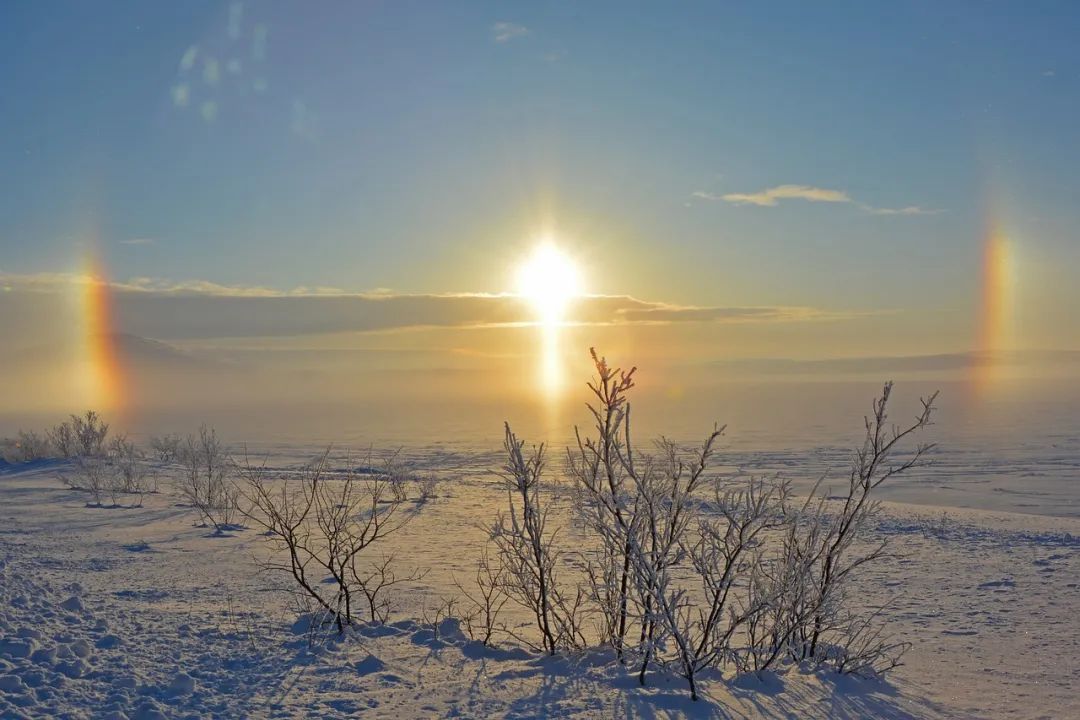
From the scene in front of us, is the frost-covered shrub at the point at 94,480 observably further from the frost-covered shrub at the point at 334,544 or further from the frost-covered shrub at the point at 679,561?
the frost-covered shrub at the point at 679,561

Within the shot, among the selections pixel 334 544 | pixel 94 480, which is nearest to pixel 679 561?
pixel 334 544

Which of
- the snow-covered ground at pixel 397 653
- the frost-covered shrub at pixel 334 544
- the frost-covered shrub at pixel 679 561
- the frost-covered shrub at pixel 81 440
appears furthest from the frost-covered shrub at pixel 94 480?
the frost-covered shrub at pixel 679 561

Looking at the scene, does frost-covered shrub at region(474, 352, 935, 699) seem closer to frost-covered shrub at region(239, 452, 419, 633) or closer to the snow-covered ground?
the snow-covered ground

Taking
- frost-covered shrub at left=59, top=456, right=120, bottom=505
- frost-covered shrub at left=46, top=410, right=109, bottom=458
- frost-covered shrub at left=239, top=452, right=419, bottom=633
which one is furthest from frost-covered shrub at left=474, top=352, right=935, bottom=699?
frost-covered shrub at left=46, top=410, right=109, bottom=458

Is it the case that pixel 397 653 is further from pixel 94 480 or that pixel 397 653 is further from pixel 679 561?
pixel 94 480

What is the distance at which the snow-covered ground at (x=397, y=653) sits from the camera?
4953mm

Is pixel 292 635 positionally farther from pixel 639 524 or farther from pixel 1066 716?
pixel 1066 716

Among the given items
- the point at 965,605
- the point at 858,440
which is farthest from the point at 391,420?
the point at 965,605

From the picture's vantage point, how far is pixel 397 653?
598cm

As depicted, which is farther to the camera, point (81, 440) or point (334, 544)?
point (81, 440)

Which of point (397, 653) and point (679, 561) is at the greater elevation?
point (679, 561)

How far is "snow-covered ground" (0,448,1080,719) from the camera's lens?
4953mm

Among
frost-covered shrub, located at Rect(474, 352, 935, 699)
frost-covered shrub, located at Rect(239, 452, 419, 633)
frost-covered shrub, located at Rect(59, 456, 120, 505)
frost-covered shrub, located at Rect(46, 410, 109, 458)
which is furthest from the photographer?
frost-covered shrub, located at Rect(46, 410, 109, 458)

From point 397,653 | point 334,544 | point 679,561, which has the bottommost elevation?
point 397,653
